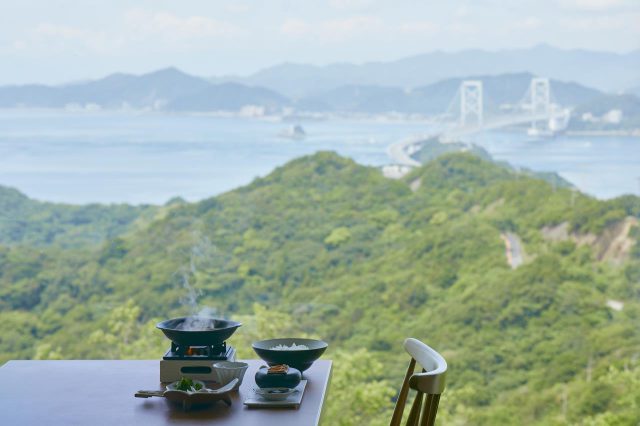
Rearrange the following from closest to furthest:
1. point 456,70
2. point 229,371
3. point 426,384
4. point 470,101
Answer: point 426,384 → point 229,371 → point 456,70 → point 470,101

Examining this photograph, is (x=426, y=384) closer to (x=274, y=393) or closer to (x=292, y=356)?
(x=274, y=393)

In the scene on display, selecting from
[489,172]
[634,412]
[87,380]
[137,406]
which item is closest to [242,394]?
[137,406]

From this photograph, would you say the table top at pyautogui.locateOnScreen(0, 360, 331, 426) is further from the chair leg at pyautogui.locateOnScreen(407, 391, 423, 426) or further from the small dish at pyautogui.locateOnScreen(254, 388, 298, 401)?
the chair leg at pyautogui.locateOnScreen(407, 391, 423, 426)

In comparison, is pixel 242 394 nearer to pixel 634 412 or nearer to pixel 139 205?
pixel 634 412

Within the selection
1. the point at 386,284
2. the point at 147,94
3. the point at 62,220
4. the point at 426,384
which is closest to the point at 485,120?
the point at 386,284

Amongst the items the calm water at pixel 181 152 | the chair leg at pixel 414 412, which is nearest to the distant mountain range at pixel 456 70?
the calm water at pixel 181 152

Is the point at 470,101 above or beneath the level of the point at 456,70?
beneath

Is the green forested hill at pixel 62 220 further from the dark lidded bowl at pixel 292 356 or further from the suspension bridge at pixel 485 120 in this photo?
the dark lidded bowl at pixel 292 356
